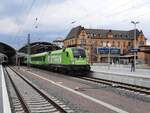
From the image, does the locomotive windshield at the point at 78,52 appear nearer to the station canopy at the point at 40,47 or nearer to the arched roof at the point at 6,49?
the station canopy at the point at 40,47

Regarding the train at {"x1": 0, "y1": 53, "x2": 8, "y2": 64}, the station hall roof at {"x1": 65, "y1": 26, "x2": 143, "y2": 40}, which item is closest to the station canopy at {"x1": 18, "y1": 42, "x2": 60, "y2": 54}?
the train at {"x1": 0, "y1": 53, "x2": 8, "y2": 64}

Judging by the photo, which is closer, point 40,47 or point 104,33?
point 40,47

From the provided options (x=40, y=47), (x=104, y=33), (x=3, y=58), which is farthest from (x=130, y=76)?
(x=104, y=33)

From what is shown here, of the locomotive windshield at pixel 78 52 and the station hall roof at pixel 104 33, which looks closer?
the locomotive windshield at pixel 78 52

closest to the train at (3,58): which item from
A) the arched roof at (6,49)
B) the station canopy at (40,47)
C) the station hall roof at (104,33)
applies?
the arched roof at (6,49)

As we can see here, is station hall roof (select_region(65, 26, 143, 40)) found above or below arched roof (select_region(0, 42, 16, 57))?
above

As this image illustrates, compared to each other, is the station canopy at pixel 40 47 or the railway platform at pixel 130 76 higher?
the station canopy at pixel 40 47

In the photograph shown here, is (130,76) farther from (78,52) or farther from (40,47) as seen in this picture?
(40,47)

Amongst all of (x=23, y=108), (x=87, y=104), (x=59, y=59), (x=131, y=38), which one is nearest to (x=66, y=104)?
(x=87, y=104)

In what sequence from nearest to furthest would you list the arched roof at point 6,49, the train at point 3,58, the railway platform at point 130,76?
1. the railway platform at point 130,76
2. the arched roof at point 6,49
3. the train at point 3,58

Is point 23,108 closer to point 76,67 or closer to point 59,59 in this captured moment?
point 76,67

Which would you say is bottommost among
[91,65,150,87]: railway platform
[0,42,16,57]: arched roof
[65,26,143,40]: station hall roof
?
[91,65,150,87]: railway platform

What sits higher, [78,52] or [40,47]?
[40,47]

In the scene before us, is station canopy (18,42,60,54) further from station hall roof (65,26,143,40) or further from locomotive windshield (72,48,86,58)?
locomotive windshield (72,48,86,58)
